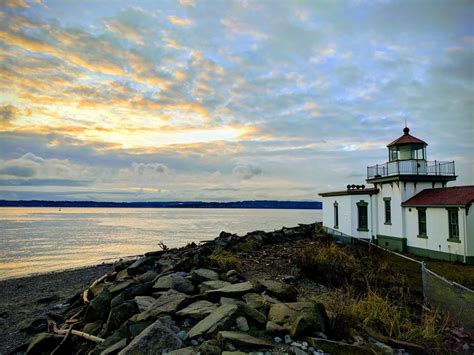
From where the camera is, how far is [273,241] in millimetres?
16922

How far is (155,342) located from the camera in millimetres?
4863

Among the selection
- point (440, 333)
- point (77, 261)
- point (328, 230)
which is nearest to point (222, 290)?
point (440, 333)

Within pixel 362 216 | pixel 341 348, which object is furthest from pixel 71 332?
pixel 362 216

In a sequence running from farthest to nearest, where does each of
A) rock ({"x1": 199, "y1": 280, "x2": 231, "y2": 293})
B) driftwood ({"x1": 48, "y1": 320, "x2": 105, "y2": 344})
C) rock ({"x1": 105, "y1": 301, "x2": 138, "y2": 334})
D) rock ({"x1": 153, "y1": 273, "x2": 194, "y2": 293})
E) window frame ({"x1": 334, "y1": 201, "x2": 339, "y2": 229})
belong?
window frame ({"x1": 334, "y1": 201, "x2": 339, "y2": 229}) → rock ({"x1": 153, "y1": 273, "x2": 194, "y2": 293}) → rock ({"x1": 199, "y1": 280, "x2": 231, "y2": 293}) → rock ({"x1": 105, "y1": 301, "x2": 138, "y2": 334}) → driftwood ({"x1": 48, "y1": 320, "x2": 105, "y2": 344})

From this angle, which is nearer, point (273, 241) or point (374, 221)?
point (273, 241)

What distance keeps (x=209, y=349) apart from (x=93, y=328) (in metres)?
3.53

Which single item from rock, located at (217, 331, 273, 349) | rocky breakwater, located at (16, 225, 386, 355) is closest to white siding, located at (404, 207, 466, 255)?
rocky breakwater, located at (16, 225, 386, 355)

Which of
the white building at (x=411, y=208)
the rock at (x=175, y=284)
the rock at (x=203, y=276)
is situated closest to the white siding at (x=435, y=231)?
the white building at (x=411, y=208)

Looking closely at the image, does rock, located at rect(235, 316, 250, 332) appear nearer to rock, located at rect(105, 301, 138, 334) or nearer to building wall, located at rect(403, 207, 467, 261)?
rock, located at rect(105, 301, 138, 334)

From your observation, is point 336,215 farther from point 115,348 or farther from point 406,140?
point 115,348

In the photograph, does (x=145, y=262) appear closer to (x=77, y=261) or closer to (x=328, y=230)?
(x=328, y=230)

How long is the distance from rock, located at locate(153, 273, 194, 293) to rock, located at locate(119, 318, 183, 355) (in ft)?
7.66

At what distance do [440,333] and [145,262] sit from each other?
8707 mm

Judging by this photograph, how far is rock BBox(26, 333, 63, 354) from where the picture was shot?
6.97 m
